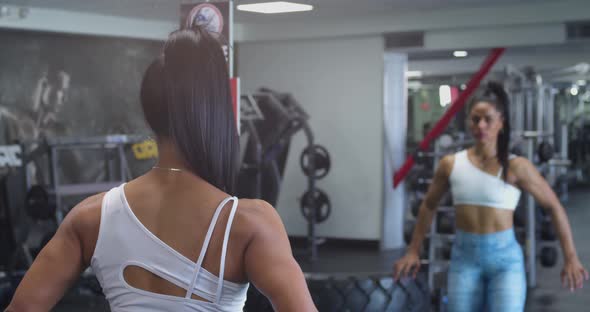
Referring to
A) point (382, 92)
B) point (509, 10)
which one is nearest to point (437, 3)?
point (509, 10)

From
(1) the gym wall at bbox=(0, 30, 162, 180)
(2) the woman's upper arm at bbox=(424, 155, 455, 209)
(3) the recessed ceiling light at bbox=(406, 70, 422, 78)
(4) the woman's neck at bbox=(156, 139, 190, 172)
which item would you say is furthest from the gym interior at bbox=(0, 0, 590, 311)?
(4) the woman's neck at bbox=(156, 139, 190, 172)

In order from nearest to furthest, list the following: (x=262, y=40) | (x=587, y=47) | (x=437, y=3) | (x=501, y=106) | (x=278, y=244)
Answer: (x=278, y=244), (x=501, y=106), (x=437, y=3), (x=262, y=40), (x=587, y=47)

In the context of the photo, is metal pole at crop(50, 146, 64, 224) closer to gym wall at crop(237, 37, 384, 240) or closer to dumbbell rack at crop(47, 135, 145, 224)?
dumbbell rack at crop(47, 135, 145, 224)

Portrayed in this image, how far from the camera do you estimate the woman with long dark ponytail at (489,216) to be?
3041mm

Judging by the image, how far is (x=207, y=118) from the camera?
1084 mm

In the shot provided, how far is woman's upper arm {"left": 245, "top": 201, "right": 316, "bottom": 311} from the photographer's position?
102 centimetres

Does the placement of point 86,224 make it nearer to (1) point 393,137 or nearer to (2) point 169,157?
(2) point 169,157

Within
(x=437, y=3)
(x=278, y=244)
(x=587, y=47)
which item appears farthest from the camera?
(x=587, y=47)

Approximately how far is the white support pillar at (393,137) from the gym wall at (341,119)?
0.21ft

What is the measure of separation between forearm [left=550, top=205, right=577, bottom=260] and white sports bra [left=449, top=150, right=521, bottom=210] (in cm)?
16

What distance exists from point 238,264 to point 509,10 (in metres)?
7.02

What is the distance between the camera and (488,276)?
3070 mm

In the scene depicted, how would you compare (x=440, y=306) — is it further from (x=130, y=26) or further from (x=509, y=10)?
(x=130, y=26)

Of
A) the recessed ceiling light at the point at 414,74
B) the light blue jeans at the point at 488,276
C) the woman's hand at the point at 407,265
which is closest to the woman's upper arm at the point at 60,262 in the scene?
the woman's hand at the point at 407,265
